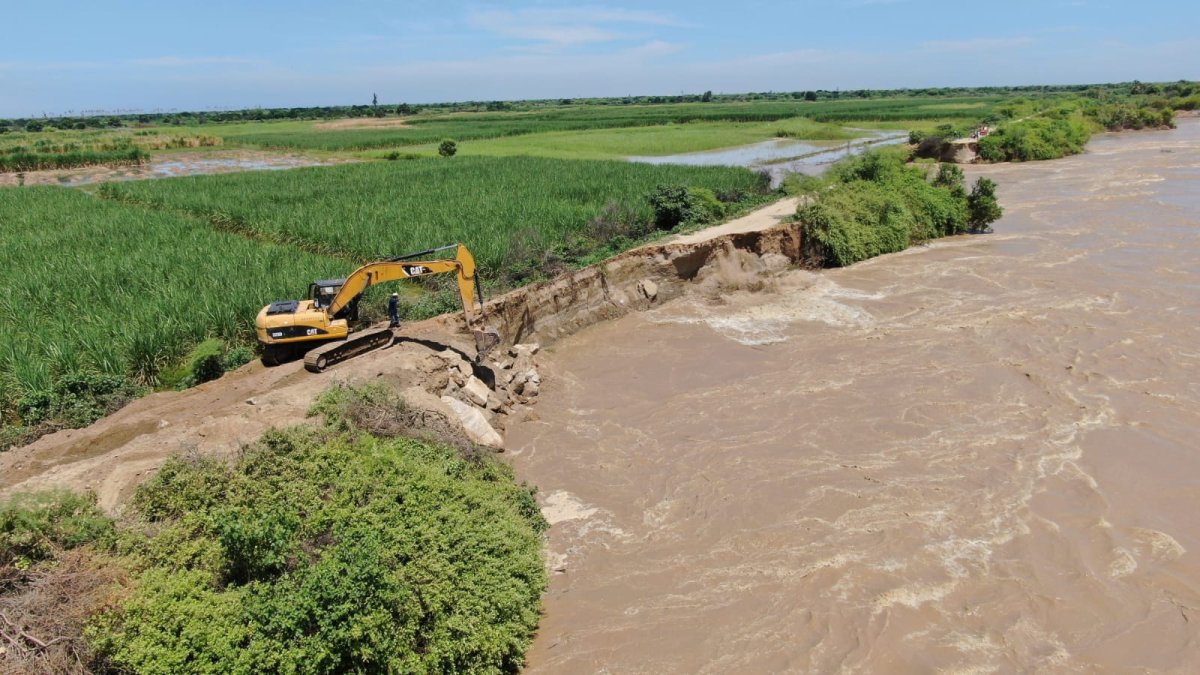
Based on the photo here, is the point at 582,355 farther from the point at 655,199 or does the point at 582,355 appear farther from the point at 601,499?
the point at 655,199

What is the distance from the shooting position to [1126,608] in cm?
650

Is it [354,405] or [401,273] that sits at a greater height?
[401,273]

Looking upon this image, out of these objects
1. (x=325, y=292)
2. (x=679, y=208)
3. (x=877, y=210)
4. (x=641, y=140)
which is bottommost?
(x=325, y=292)

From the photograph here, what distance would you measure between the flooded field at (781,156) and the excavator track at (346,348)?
888 inches

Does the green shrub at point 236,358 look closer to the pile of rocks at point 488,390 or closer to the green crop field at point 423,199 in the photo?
the pile of rocks at point 488,390

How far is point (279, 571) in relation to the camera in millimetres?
5781

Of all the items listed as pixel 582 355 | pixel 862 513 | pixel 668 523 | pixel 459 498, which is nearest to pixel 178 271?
pixel 582 355

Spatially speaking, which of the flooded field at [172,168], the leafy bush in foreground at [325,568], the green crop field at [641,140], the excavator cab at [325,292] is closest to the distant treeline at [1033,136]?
the green crop field at [641,140]

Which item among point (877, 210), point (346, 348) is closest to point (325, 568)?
point (346, 348)

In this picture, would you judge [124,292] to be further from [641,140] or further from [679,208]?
[641,140]

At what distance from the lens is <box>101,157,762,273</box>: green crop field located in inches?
650

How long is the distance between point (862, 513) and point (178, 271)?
A: 542 inches

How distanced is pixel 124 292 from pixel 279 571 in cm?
982

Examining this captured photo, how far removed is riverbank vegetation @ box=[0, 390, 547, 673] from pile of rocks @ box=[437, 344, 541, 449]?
7.01ft
